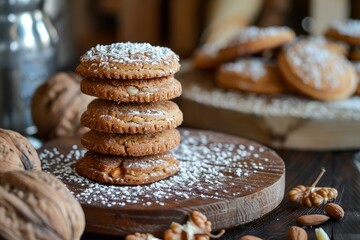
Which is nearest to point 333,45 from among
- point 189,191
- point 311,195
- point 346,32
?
point 346,32

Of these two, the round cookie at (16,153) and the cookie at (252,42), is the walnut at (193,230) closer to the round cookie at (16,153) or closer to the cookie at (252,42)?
the round cookie at (16,153)

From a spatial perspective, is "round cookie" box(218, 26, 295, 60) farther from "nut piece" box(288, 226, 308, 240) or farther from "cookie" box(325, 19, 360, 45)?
"nut piece" box(288, 226, 308, 240)

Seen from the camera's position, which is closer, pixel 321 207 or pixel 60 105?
pixel 321 207

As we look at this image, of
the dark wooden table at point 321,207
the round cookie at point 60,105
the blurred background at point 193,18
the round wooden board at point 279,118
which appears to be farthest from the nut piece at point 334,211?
the blurred background at point 193,18

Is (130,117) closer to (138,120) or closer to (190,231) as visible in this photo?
(138,120)

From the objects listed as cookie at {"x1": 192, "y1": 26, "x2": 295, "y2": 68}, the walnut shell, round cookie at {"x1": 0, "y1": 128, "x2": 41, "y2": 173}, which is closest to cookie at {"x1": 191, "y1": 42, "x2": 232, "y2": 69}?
cookie at {"x1": 192, "y1": 26, "x2": 295, "y2": 68}
